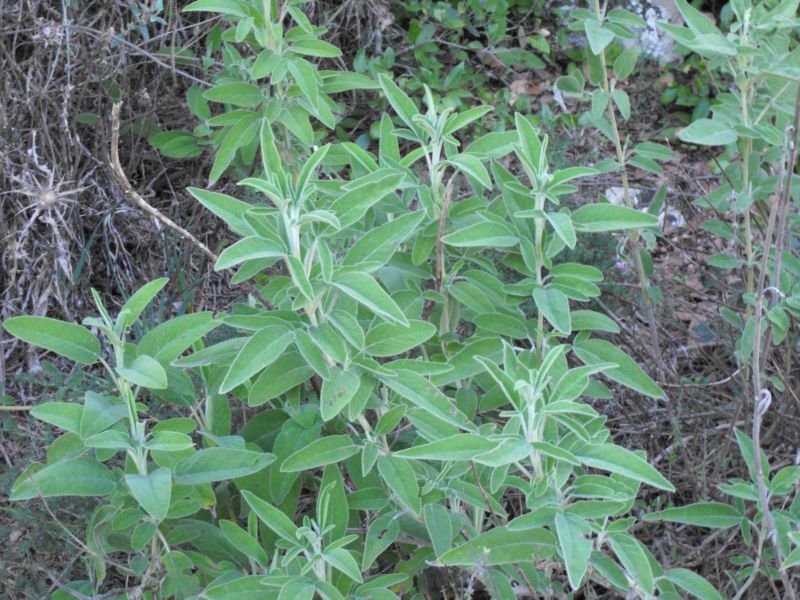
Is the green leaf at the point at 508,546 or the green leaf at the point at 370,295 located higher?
the green leaf at the point at 370,295

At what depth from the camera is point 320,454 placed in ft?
6.37

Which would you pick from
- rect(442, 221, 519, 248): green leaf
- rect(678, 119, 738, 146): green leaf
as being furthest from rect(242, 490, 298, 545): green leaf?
rect(678, 119, 738, 146): green leaf

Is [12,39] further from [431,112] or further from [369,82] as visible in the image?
[431,112]

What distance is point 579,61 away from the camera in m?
5.12

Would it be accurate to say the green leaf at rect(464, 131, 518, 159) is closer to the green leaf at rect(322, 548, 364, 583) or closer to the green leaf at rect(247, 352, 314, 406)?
the green leaf at rect(247, 352, 314, 406)

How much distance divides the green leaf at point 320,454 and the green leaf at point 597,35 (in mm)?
1294

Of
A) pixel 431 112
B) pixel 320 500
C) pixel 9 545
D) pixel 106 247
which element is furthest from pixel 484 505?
pixel 106 247

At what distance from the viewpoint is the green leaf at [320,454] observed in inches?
75.7

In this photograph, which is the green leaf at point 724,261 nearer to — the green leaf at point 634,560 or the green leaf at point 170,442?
the green leaf at point 634,560

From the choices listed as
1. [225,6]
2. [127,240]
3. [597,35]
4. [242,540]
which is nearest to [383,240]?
[242,540]

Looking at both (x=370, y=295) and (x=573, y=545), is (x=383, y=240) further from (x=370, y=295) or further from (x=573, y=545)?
(x=573, y=545)

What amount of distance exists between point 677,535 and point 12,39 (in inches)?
117

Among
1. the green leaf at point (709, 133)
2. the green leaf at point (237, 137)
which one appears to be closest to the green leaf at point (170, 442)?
the green leaf at point (237, 137)

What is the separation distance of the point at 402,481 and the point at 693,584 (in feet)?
2.09
